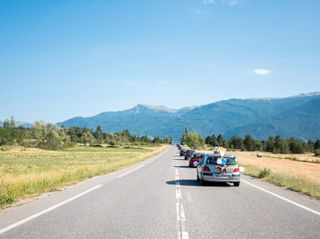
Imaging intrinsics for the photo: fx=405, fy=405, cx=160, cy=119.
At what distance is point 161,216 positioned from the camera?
33.6 ft

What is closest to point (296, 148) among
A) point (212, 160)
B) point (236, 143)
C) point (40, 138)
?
point (236, 143)

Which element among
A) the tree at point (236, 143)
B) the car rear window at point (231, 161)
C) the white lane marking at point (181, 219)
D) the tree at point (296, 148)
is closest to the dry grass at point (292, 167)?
the car rear window at point (231, 161)

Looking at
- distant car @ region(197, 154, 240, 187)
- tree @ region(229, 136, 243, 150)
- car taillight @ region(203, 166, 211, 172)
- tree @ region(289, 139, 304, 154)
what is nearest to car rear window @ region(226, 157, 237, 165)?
distant car @ region(197, 154, 240, 187)

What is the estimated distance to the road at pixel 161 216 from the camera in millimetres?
8133

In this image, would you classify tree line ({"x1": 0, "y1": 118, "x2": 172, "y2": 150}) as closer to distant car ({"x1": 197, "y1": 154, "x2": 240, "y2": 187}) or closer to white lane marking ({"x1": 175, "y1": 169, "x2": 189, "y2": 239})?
distant car ({"x1": 197, "y1": 154, "x2": 240, "y2": 187})

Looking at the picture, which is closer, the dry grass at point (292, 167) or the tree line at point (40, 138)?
the dry grass at point (292, 167)

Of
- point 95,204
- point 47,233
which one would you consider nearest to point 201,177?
point 95,204

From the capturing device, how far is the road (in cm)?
813

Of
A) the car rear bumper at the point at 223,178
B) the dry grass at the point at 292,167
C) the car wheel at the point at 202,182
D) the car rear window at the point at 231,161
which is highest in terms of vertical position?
the car rear window at the point at 231,161

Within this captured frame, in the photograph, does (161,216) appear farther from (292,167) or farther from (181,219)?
(292,167)

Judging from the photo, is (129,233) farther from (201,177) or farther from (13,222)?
(201,177)

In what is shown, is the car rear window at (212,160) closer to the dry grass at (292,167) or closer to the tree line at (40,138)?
the dry grass at (292,167)

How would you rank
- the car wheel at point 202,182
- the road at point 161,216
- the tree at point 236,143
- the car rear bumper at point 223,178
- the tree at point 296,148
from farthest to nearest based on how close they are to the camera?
the tree at point 236,143 → the tree at point 296,148 → the car wheel at point 202,182 → the car rear bumper at point 223,178 → the road at point 161,216

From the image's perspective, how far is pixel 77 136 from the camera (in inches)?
7840
